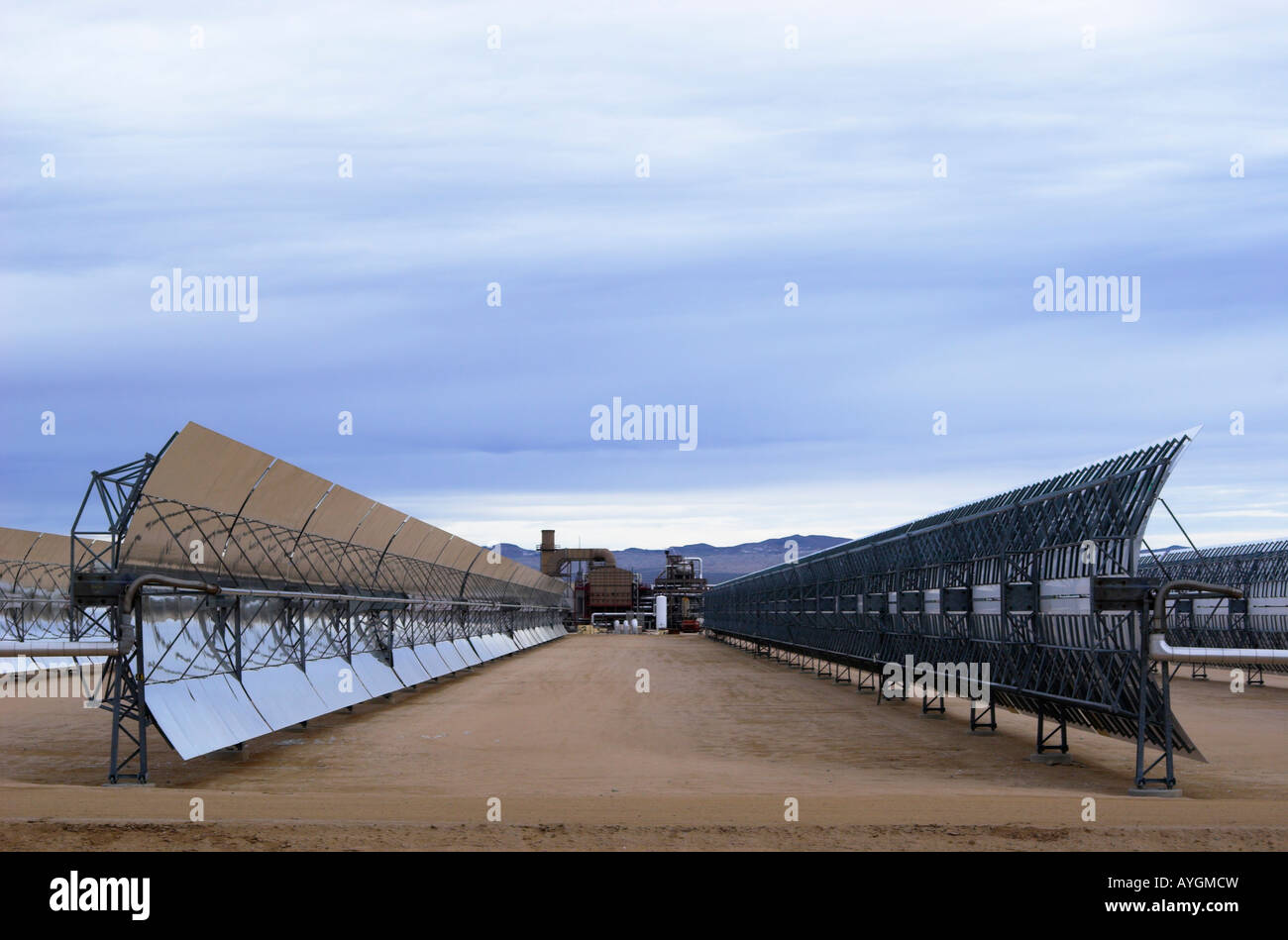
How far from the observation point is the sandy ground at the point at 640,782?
36.4ft

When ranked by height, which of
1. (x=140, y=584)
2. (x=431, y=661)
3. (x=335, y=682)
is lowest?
(x=431, y=661)

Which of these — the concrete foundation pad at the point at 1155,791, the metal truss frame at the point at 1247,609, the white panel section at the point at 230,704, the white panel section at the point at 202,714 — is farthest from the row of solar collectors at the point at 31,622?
the metal truss frame at the point at 1247,609

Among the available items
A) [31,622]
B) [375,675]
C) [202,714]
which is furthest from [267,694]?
[31,622]

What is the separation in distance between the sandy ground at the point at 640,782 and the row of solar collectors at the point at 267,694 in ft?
1.68

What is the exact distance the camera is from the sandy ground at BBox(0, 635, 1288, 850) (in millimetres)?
11102

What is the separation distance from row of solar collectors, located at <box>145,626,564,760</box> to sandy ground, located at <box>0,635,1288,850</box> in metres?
0.51

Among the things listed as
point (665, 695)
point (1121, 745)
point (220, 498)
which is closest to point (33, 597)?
point (665, 695)

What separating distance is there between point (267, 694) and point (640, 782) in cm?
817

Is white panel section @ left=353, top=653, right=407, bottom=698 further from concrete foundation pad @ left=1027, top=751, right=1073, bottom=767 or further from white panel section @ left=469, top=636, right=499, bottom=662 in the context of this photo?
white panel section @ left=469, top=636, right=499, bottom=662

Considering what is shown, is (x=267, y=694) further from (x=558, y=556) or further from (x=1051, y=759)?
(x=558, y=556)

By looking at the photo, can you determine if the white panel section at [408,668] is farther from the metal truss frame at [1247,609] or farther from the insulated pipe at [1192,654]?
the metal truss frame at [1247,609]

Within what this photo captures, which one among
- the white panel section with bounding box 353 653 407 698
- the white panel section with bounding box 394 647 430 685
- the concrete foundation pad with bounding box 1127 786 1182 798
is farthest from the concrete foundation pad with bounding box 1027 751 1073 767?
the white panel section with bounding box 394 647 430 685

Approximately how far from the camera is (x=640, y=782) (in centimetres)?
1584
